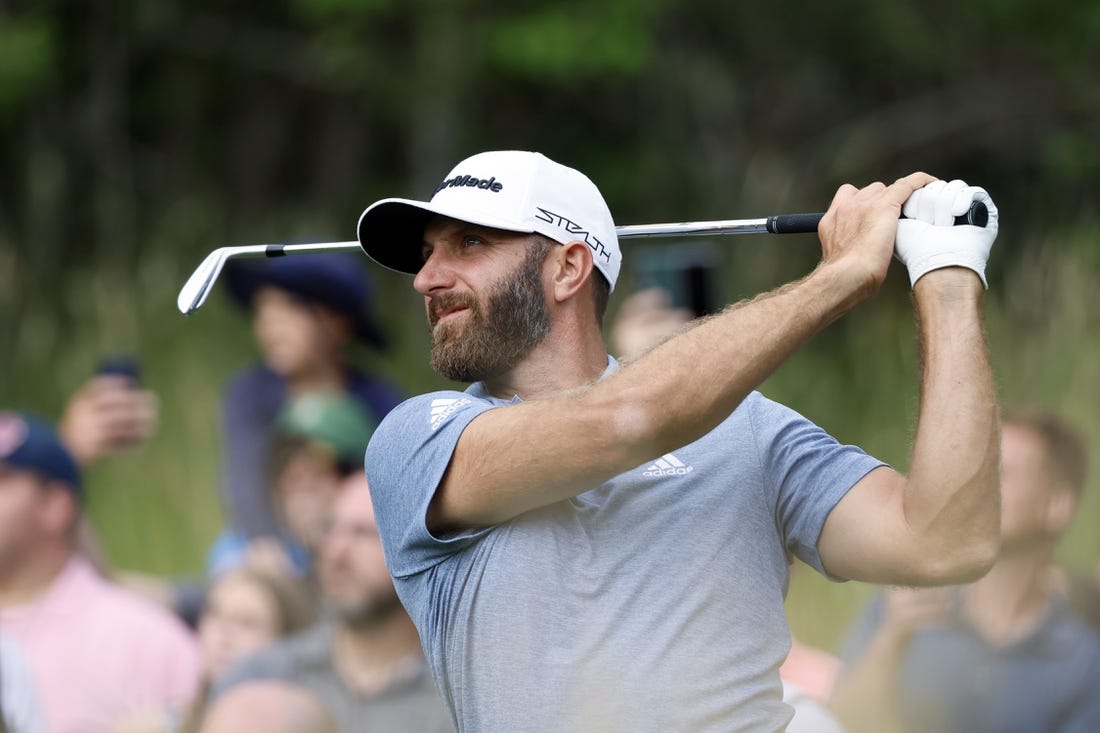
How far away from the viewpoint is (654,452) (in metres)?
2.44

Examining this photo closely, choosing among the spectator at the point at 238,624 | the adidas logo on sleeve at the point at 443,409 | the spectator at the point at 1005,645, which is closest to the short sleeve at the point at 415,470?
the adidas logo on sleeve at the point at 443,409

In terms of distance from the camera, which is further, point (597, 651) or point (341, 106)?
point (341, 106)

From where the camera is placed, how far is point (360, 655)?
4.51 metres

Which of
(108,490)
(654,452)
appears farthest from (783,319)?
(108,490)

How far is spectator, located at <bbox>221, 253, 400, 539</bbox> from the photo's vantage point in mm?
5715

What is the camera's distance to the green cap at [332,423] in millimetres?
5215

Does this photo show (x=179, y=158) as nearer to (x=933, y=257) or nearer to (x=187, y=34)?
(x=187, y=34)

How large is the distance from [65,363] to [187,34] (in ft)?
13.0

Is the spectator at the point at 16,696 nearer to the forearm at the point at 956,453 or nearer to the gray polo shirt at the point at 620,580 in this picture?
the gray polo shirt at the point at 620,580

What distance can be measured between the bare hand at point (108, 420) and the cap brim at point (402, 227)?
266 cm

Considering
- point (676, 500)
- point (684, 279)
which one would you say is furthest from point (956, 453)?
point (684, 279)

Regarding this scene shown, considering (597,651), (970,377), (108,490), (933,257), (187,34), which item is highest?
(187,34)

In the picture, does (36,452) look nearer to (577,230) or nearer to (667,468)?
(577,230)

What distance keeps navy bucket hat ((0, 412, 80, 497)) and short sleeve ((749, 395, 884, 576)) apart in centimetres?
308
